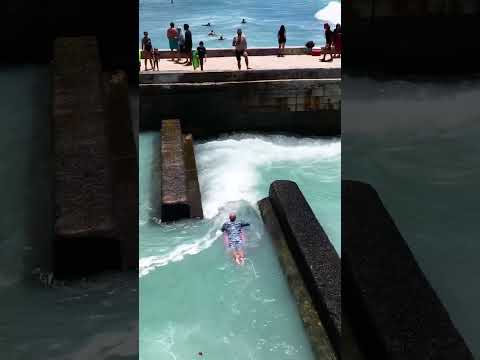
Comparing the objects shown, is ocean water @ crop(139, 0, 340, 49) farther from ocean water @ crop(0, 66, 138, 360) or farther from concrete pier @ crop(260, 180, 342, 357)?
ocean water @ crop(0, 66, 138, 360)

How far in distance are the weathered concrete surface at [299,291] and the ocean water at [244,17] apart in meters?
11.9

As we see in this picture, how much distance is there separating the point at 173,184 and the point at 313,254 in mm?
2842

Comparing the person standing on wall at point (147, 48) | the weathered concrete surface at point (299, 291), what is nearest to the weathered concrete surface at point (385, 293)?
the weathered concrete surface at point (299, 291)

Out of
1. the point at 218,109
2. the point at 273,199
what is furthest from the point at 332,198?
the point at 218,109

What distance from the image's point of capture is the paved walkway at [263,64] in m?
10.7

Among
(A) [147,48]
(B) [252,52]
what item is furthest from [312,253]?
(B) [252,52]

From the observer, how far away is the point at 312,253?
5.70 m

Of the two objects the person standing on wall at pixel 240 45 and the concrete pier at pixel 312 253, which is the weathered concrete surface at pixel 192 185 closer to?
the concrete pier at pixel 312 253

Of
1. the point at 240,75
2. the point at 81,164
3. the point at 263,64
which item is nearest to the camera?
the point at 81,164

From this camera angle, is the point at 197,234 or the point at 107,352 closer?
the point at 107,352

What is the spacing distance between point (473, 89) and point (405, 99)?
0.63 ft

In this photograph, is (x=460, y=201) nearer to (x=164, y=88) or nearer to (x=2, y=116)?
(x=2, y=116)

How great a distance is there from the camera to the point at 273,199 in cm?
757

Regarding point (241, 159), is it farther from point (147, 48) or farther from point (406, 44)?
point (406, 44)
